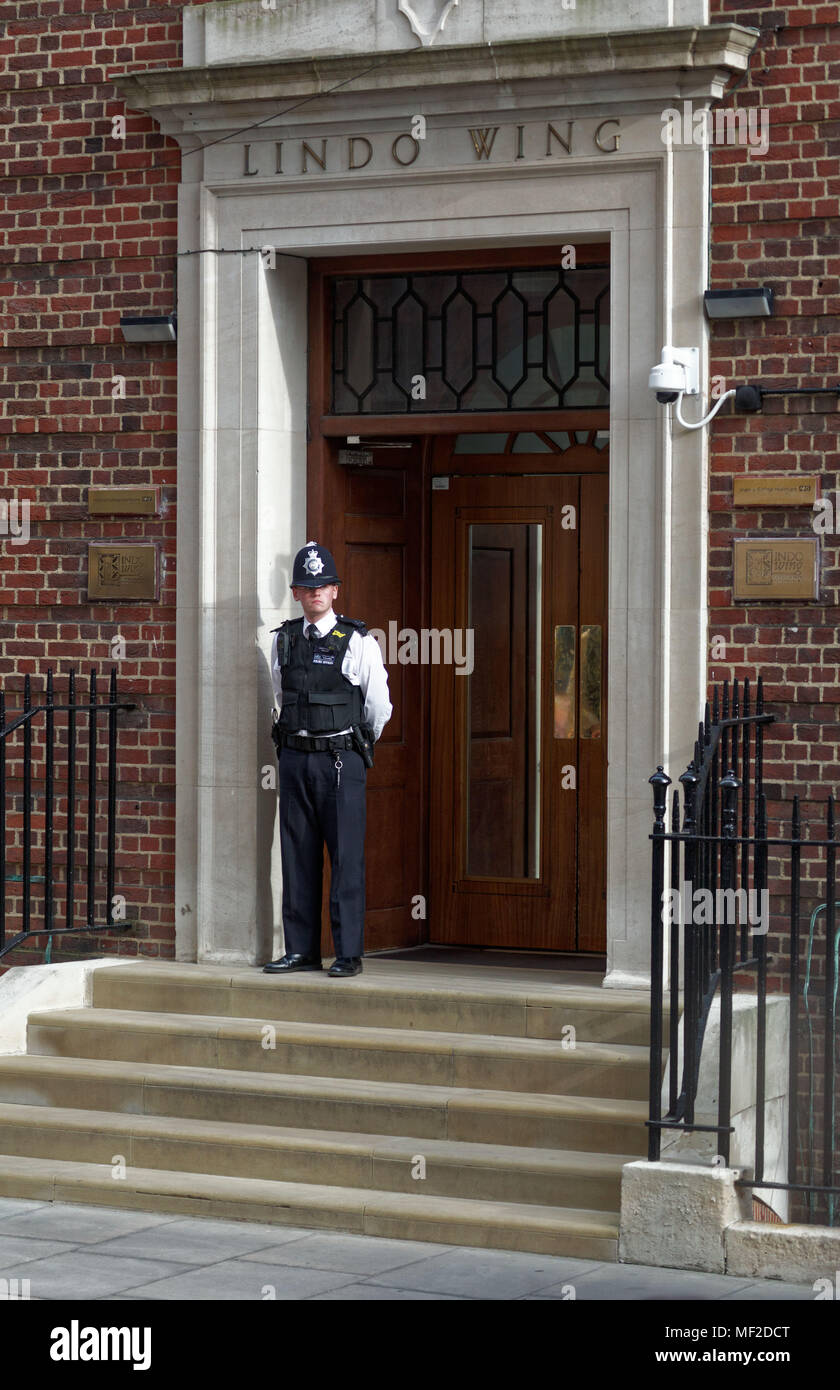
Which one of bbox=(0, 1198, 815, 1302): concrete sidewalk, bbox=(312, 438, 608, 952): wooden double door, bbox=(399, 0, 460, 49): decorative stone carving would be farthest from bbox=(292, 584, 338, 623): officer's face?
bbox=(0, 1198, 815, 1302): concrete sidewalk

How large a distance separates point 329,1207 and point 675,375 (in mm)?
3381

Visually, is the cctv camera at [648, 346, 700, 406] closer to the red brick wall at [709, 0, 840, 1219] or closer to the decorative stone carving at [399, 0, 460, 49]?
the red brick wall at [709, 0, 840, 1219]

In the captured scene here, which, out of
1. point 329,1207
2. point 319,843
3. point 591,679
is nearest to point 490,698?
point 591,679

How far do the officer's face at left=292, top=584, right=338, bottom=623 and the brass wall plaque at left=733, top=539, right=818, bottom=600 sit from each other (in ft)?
5.41

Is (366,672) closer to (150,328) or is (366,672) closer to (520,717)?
(520,717)

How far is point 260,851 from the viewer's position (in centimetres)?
882

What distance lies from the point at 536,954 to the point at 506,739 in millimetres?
1043

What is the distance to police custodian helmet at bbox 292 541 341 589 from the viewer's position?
839 cm

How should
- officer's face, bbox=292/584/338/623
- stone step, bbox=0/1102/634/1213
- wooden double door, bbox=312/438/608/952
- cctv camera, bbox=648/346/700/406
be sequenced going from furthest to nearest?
wooden double door, bbox=312/438/608/952 < officer's face, bbox=292/584/338/623 < cctv camera, bbox=648/346/700/406 < stone step, bbox=0/1102/634/1213

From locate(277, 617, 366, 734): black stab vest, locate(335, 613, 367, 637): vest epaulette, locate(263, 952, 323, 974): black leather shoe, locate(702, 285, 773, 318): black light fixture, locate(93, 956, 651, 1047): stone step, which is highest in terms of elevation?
locate(702, 285, 773, 318): black light fixture

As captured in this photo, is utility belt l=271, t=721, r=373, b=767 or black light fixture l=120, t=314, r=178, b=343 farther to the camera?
black light fixture l=120, t=314, r=178, b=343

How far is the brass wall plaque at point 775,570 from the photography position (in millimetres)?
7992

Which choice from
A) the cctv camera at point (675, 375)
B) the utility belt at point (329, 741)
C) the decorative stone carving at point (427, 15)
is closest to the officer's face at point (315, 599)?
the utility belt at point (329, 741)

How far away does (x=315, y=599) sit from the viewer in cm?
841
